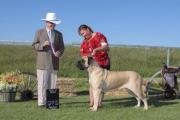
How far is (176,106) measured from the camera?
12125 mm

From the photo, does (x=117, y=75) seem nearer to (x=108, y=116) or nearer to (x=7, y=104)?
(x=108, y=116)

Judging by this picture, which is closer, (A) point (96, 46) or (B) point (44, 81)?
(A) point (96, 46)

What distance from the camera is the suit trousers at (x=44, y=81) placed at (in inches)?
450

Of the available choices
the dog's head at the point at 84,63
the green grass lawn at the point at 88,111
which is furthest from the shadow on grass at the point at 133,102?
the dog's head at the point at 84,63

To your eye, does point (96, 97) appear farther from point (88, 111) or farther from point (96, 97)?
point (88, 111)

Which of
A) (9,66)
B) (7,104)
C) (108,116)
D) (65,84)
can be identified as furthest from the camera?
(9,66)

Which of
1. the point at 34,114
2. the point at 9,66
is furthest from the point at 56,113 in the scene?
the point at 9,66

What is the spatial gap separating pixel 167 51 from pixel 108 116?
23.4ft

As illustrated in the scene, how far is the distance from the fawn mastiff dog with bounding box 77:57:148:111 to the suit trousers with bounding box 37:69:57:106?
2.70ft

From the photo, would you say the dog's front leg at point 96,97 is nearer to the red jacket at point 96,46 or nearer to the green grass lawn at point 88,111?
the green grass lawn at point 88,111

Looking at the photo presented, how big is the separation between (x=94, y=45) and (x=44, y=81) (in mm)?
1306

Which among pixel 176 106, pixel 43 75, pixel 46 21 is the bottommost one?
pixel 176 106

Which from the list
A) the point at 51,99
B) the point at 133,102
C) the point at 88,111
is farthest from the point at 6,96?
the point at 133,102

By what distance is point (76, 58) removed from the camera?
19234 mm
